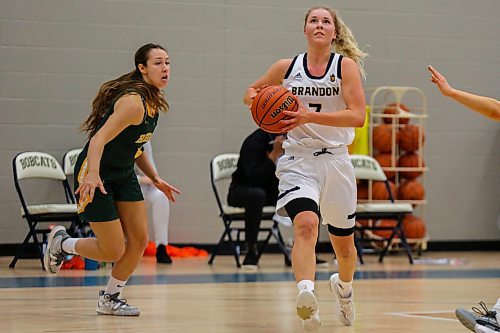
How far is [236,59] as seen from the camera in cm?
1023

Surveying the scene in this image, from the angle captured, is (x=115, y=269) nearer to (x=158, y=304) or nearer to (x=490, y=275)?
(x=158, y=304)

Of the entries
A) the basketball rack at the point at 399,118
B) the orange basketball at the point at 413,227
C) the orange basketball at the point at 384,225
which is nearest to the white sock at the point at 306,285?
the basketball rack at the point at 399,118

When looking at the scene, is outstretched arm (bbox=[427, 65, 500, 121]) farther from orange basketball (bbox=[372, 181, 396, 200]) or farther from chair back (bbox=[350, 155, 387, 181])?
orange basketball (bbox=[372, 181, 396, 200])

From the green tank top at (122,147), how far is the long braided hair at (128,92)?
0.24ft

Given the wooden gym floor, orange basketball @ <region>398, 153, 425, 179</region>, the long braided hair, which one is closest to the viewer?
the wooden gym floor

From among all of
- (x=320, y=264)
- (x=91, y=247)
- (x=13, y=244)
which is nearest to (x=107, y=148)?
(x=91, y=247)

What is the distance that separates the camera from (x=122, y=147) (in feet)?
16.6

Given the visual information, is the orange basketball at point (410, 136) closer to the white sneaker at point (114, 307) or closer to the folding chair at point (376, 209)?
the folding chair at point (376, 209)

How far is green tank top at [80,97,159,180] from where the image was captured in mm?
5031

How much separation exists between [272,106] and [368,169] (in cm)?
532

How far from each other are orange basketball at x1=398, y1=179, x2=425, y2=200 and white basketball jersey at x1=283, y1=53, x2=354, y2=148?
18.2ft

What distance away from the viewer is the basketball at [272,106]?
4469 millimetres

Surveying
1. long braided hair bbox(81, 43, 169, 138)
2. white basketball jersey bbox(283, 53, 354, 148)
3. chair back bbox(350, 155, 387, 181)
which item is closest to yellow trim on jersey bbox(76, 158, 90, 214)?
long braided hair bbox(81, 43, 169, 138)

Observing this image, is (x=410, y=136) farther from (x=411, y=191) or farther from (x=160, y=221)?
(x=160, y=221)
